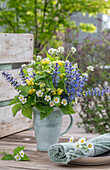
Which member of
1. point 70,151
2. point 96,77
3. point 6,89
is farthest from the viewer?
point 96,77

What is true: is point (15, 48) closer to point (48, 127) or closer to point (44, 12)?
point (48, 127)

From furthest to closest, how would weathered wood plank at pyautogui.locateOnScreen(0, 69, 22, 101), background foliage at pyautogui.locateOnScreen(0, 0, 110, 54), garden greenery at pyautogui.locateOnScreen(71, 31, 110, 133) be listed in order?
background foliage at pyautogui.locateOnScreen(0, 0, 110, 54) < garden greenery at pyautogui.locateOnScreen(71, 31, 110, 133) < weathered wood plank at pyautogui.locateOnScreen(0, 69, 22, 101)

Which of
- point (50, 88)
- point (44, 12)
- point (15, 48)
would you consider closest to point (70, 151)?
point (50, 88)

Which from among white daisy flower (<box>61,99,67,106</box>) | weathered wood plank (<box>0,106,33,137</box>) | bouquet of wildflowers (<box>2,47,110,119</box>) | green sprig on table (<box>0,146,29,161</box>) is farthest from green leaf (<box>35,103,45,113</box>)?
weathered wood plank (<box>0,106,33,137</box>)

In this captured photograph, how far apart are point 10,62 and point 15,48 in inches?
4.2

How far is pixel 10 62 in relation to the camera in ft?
6.63

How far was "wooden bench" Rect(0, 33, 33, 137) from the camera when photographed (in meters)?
1.97

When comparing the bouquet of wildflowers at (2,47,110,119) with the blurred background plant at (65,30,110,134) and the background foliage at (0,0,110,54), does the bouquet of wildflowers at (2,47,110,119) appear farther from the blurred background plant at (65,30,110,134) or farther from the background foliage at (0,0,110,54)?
the background foliage at (0,0,110,54)

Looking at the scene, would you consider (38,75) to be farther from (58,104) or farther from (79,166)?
(79,166)

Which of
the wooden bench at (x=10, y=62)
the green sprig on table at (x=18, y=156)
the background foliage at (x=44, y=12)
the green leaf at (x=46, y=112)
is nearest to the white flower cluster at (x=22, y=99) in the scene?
the green leaf at (x=46, y=112)

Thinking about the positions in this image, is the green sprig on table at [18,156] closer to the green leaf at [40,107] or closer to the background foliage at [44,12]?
the green leaf at [40,107]

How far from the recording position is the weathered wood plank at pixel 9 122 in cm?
198

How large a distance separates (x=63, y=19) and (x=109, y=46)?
1948 mm

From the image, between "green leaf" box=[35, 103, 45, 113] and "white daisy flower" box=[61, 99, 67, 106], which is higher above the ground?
"white daisy flower" box=[61, 99, 67, 106]
